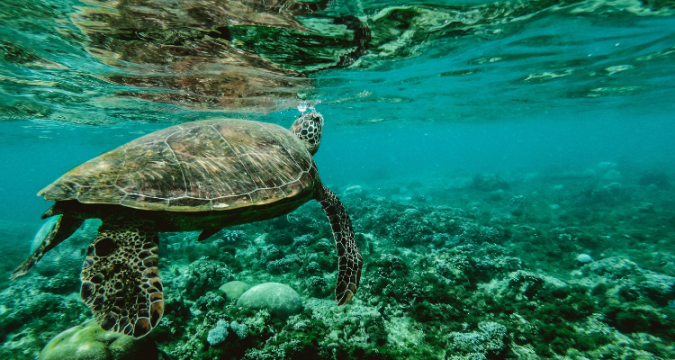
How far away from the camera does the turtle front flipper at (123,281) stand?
8.61 feet

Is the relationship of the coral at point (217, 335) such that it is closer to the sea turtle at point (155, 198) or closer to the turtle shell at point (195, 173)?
the sea turtle at point (155, 198)

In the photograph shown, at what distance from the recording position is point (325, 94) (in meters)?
15.5

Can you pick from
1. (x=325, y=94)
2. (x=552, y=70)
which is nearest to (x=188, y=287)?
(x=325, y=94)

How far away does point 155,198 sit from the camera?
3.16 m

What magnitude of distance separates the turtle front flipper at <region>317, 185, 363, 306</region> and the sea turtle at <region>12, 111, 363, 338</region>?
0.02 meters

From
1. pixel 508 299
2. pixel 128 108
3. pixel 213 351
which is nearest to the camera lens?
pixel 213 351

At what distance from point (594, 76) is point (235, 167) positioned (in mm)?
21294

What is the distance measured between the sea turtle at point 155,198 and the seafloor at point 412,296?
4.94 feet

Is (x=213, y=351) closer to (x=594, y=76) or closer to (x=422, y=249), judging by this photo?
(x=422, y=249)

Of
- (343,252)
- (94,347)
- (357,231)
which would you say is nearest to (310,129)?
(343,252)

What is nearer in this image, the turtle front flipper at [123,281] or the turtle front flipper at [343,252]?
the turtle front flipper at [123,281]

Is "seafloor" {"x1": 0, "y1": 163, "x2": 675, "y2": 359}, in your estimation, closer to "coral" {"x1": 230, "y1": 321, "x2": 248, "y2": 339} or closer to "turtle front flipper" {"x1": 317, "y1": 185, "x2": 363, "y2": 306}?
"coral" {"x1": 230, "y1": 321, "x2": 248, "y2": 339}

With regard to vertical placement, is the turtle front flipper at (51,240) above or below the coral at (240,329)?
above

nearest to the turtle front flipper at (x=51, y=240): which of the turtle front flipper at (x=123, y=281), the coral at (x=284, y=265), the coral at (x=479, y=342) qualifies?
the turtle front flipper at (x=123, y=281)
